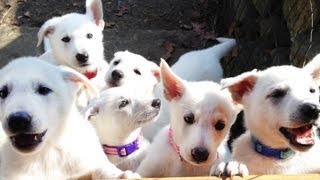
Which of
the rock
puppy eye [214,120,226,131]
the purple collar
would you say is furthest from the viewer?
the rock

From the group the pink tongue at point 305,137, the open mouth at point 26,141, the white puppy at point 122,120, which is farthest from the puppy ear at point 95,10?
the pink tongue at point 305,137

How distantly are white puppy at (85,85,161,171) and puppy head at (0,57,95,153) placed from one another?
591 mm

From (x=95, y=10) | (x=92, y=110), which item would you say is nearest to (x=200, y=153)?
(x=92, y=110)

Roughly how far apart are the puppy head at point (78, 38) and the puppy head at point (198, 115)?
162 cm

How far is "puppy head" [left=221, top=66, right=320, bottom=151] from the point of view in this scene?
144 inches

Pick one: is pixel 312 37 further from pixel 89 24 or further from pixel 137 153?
pixel 89 24

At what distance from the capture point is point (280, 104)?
151 inches

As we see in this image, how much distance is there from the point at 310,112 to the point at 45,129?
1.61 metres

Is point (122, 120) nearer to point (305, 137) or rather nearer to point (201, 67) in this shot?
point (201, 67)

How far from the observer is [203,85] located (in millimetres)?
4219

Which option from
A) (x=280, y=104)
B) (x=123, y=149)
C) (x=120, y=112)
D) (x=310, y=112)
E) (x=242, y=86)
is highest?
(x=310, y=112)

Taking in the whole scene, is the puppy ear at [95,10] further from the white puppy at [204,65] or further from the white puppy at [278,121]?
the white puppy at [278,121]

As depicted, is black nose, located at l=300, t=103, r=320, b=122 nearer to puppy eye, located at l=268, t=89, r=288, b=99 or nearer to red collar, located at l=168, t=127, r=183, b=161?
puppy eye, located at l=268, t=89, r=288, b=99

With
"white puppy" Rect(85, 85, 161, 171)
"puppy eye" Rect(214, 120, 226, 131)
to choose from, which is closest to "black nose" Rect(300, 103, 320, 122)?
"puppy eye" Rect(214, 120, 226, 131)
